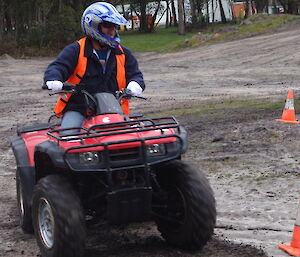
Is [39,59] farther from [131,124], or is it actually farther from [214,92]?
[131,124]

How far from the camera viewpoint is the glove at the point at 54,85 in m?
6.10

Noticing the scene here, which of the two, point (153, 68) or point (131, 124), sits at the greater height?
point (131, 124)

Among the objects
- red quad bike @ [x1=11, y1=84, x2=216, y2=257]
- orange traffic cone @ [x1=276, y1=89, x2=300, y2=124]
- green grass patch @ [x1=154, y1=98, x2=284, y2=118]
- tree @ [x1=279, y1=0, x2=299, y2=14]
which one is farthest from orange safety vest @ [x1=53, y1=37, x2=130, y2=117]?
tree @ [x1=279, y1=0, x2=299, y2=14]

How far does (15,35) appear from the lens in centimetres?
4416

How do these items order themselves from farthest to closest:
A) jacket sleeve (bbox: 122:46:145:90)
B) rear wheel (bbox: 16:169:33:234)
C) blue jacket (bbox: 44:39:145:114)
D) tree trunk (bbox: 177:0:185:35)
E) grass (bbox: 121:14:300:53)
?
tree trunk (bbox: 177:0:185:35) < grass (bbox: 121:14:300:53) < jacket sleeve (bbox: 122:46:145:90) < blue jacket (bbox: 44:39:145:114) < rear wheel (bbox: 16:169:33:234)

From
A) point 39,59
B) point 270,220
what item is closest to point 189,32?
point 39,59

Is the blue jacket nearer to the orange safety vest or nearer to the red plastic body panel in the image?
the orange safety vest

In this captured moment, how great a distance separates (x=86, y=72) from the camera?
6.39 meters

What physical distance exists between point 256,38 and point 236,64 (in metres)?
8.27

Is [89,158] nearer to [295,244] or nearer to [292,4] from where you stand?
[295,244]

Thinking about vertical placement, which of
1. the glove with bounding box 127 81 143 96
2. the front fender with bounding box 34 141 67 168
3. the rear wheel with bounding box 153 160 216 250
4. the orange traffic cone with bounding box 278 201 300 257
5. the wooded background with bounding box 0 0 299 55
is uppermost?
the glove with bounding box 127 81 143 96

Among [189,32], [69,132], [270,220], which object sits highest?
[69,132]

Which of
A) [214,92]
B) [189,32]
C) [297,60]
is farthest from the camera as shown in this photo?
[189,32]

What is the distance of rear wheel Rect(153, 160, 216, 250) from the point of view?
5523mm
